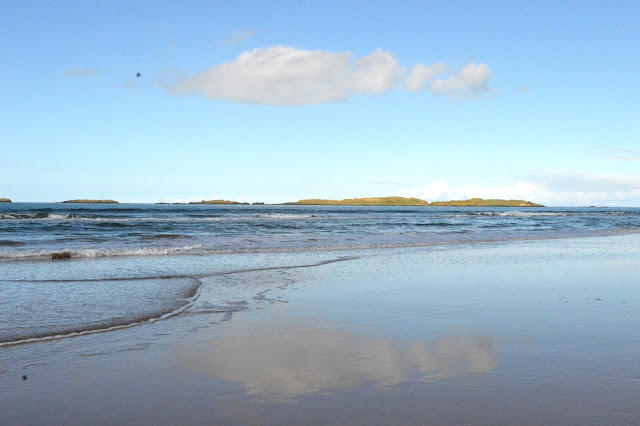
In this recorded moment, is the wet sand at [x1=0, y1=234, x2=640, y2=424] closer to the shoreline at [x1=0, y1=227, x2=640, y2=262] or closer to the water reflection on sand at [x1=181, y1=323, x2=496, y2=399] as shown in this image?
the water reflection on sand at [x1=181, y1=323, x2=496, y2=399]

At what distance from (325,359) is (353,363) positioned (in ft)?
1.03

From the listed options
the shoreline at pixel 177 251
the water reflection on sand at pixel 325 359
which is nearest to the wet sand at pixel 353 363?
the water reflection on sand at pixel 325 359

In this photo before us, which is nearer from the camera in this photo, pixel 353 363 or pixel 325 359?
pixel 353 363

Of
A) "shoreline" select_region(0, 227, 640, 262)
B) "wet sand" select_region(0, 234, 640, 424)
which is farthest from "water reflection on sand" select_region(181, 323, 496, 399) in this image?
"shoreline" select_region(0, 227, 640, 262)

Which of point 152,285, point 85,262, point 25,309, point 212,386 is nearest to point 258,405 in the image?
point 212,386

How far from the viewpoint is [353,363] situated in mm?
5078

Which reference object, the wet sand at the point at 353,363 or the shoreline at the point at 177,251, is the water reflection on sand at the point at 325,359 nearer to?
the wet sand at the point at 353,363

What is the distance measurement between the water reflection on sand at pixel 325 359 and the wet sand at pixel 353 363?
0.07 feet

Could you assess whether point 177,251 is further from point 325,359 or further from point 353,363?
point 353,363

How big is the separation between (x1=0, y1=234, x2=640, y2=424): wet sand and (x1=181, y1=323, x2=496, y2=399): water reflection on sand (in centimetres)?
2

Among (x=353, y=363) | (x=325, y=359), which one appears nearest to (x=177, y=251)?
(x=325, y=359)

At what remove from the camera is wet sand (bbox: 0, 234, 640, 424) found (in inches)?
154

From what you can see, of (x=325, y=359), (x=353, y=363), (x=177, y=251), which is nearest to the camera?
(x=353, y=363)

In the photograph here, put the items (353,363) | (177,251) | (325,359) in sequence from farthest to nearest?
1. (177,251)
2. (325,359)
3. (353,363)
